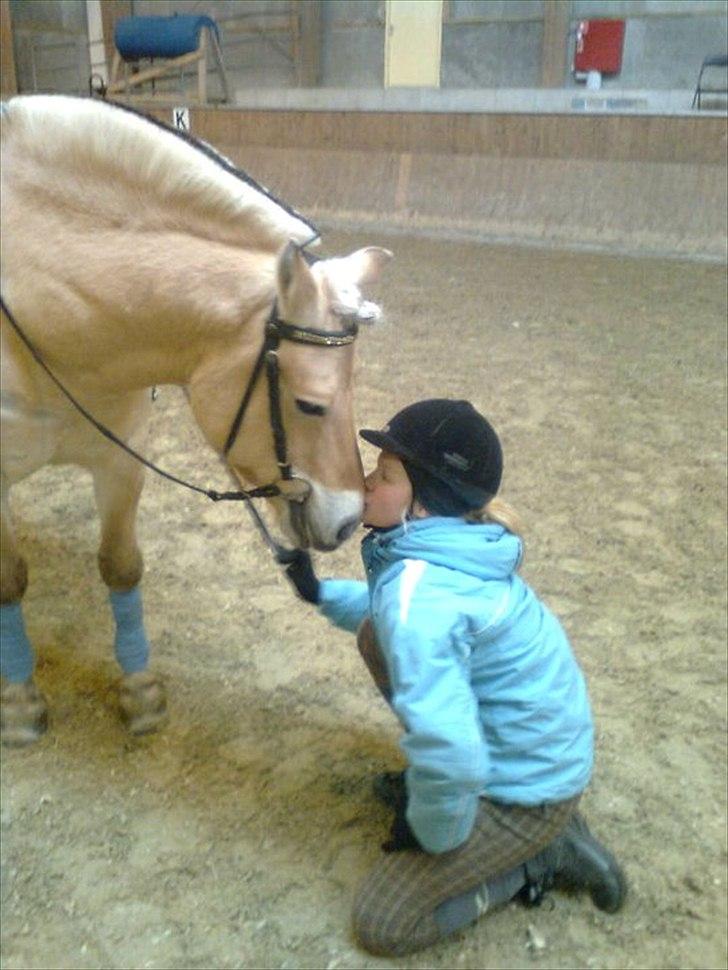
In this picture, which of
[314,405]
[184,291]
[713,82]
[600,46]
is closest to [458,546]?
[314,405]

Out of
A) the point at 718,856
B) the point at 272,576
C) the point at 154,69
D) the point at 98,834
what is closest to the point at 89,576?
the point at 272,576

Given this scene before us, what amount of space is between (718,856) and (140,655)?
5.21 feet

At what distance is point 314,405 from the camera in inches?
68.2

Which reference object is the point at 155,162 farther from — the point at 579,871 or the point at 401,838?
the point at 579,871

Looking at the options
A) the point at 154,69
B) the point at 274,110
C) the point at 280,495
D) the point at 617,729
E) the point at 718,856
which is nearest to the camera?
the point at 280,495

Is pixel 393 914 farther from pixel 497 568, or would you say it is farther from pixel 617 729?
pixel 617 729

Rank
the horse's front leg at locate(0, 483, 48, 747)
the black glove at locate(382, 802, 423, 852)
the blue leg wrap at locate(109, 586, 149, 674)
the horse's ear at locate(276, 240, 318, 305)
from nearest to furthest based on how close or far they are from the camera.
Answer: the horse's ear at locate(276, 240, 318, 305) → the black glove at locate(382, 802, 423, 852) → the horse's front leg at locate(0, 483, 48, 747) → the blue leg wrap at locate(109, 586, 149, 674)

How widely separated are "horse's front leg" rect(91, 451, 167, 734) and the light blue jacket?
0.84 meters

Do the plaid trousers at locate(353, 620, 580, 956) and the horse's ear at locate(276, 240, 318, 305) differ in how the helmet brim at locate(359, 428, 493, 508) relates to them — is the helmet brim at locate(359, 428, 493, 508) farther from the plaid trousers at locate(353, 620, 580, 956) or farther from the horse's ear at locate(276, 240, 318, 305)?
the plaid trousers at locate(353, 620, 580, 956)

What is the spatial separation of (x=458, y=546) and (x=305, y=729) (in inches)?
39.8

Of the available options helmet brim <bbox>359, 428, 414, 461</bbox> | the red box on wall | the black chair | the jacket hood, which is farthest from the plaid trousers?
the red box on wall

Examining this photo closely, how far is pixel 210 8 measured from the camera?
681 inches

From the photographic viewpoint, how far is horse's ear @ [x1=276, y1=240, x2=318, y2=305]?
1.58 m

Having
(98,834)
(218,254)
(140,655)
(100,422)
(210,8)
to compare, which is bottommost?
(98,834)
